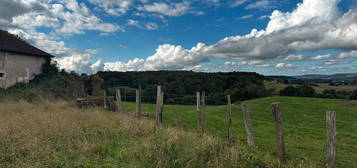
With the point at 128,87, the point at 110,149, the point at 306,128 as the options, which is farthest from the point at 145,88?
the point at 110,149

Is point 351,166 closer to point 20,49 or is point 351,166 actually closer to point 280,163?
point 280,163

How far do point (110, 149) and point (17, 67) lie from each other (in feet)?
77.0

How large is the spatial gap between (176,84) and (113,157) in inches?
1625

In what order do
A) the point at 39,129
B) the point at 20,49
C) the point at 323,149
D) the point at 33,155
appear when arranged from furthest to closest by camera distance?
the point at 20,49 < the point at 323,149 < the point at 39,129 < the point at 33,155

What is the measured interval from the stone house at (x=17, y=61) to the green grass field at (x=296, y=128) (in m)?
14.1

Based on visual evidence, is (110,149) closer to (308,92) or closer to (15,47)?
(15,47)

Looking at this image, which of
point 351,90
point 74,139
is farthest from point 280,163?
point 351,90

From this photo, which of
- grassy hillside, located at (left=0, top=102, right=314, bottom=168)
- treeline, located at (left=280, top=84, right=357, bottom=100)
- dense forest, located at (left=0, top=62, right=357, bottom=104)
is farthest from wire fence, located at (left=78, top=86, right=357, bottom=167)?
treeline, located at (left=280, top=84, right=357, bottom=100)

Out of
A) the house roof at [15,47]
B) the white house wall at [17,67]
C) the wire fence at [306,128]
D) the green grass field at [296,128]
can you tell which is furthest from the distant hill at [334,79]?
the white house wall at [17,67]

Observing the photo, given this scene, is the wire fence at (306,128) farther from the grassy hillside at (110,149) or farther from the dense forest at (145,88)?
the dense forest at (145,88)

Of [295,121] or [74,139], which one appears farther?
[295,121]

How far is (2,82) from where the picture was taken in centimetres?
2138

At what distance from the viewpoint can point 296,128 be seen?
12.9 m

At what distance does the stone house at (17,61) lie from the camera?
21.4 meters
